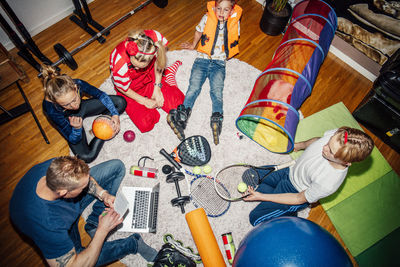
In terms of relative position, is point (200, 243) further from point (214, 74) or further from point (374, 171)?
point (374, 171)

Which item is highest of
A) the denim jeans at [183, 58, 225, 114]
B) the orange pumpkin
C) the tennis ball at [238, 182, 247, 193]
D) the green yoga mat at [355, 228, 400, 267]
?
the denim jeans at [183, 58, 225, 114]

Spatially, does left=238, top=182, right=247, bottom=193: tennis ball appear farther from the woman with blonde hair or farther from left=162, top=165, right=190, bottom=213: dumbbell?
the woman with blonde hair

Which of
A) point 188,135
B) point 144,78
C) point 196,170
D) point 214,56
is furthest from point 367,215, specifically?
point 144,78

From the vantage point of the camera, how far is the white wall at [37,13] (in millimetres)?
3121

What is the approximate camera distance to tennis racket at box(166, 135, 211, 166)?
262cm

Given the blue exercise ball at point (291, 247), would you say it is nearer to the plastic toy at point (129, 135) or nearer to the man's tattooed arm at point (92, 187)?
the man's tattooed arm at point (92, 187)

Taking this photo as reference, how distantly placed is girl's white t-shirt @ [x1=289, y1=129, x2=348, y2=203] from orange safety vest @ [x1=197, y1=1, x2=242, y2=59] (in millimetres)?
1631

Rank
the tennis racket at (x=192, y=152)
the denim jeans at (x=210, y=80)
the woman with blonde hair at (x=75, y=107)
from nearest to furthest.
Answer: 1. the woman with blonde hair at (x=75, y=107)
2. the tennis racket at (x=192, y=152)
3. the denim jeans at (x=210, y=80)

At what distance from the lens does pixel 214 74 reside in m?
3.00

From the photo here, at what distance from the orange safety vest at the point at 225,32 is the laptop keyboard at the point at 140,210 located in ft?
6.26

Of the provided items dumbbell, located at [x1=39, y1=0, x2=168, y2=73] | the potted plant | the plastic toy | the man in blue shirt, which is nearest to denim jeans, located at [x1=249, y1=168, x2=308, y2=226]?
the man in blue shirt

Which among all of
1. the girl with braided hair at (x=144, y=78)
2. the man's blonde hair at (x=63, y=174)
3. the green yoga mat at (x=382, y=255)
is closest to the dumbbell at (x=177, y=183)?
the girl with braided hair at (x=144, y=78)

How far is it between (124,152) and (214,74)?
1.50 meters

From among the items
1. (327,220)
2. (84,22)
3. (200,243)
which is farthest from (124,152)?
(327,220)
